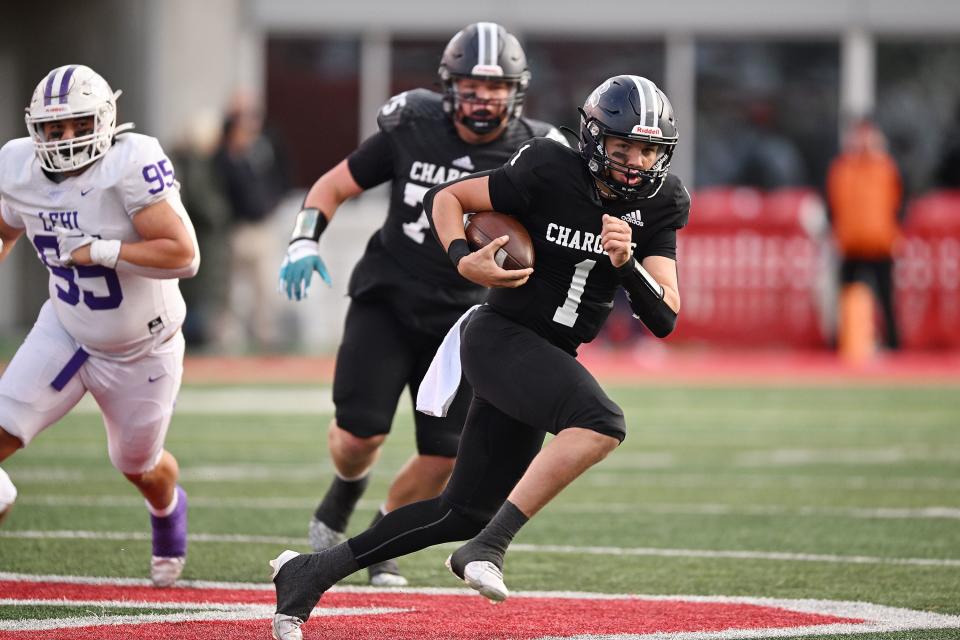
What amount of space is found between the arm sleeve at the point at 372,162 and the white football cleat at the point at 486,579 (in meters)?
2.04

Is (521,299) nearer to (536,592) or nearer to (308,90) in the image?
(536,592)

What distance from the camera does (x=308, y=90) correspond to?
19750mm

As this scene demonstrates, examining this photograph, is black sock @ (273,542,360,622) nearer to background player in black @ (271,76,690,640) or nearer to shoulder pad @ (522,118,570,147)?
background player in black @ (271,76,690,640)

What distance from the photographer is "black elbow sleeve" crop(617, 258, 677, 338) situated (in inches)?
188

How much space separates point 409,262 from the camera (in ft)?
20.2

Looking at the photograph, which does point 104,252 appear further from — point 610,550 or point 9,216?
point 610,550

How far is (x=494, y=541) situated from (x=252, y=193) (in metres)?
11.0

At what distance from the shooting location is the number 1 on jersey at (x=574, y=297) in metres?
4.95

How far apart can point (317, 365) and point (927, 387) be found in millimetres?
5236

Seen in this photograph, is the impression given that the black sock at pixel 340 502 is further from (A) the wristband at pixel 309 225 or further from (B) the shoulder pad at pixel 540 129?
(B) the shoulder pad at pixel 540 129

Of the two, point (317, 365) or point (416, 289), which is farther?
point (317, 365)

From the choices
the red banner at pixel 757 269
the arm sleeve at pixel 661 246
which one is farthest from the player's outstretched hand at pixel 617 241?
the red banner at pixel 757 269

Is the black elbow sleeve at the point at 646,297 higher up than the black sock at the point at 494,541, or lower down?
higher up

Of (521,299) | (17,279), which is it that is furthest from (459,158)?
A: (17,279)
